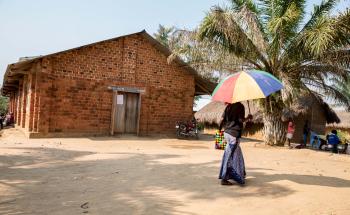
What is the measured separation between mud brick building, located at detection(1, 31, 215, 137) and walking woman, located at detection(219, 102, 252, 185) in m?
8.88

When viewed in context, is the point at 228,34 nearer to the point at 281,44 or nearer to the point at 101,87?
the point at 281,44

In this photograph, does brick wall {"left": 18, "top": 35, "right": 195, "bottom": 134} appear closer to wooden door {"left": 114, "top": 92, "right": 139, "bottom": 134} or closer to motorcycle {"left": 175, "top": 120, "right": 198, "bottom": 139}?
wooden door {"left": 114, "top": 92, "right": 139, "bottom": 134}

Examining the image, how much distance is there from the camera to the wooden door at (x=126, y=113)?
14477 millimetres

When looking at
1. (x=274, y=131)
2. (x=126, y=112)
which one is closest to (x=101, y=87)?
(x=126, y=112)

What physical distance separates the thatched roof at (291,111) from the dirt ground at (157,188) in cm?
1057

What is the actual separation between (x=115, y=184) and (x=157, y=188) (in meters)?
0.71

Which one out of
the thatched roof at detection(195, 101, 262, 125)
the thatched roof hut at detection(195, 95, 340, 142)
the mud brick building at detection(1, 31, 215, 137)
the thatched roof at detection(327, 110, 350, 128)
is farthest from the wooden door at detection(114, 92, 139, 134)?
the thatched roof at detection(327, 110, 350, 128)

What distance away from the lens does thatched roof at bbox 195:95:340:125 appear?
64.4 feet

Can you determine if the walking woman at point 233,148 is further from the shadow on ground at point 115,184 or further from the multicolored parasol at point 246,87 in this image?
the multicolored parasol at point 246,87

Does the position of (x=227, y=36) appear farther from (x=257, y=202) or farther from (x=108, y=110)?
(x=257, y=202)

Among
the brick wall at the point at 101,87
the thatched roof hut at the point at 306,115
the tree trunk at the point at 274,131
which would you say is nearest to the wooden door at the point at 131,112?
the brick wall at the point at 101,87

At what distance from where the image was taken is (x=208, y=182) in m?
5.69

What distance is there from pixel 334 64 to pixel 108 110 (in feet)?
28.0

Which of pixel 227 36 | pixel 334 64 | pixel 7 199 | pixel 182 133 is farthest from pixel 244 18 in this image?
pixel 7 199
